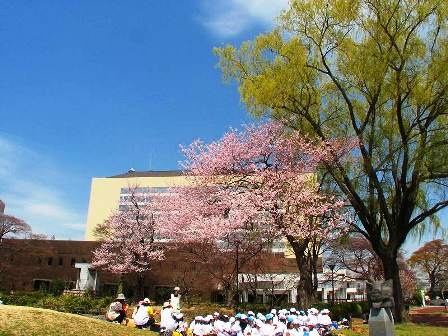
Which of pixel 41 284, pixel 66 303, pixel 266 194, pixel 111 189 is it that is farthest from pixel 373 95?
pixel 111 189

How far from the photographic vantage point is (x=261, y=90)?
20266mm

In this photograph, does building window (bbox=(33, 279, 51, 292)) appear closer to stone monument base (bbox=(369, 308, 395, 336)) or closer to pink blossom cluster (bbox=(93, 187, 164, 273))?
pink blossom cluster (bbox=(93, 187, 164, 273))

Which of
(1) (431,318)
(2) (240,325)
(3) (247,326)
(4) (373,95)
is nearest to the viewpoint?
(3) (247,326)

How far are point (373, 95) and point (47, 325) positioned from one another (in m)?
16.2

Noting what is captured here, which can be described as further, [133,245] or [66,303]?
[133,245]

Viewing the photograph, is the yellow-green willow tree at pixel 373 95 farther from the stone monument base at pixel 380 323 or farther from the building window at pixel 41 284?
the building window at pixel 41 284

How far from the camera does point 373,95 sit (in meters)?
A: 20.4

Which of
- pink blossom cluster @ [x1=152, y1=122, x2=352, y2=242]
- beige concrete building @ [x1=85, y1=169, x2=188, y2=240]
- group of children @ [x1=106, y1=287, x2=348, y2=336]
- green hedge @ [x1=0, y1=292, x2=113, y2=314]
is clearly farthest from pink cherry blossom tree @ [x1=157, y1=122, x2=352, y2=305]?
beige concrete building @ [x1=85, y1=169, x2=188, y2=240]

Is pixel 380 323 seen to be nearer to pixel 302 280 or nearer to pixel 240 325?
pixel 240 325

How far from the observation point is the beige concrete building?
71.2 m

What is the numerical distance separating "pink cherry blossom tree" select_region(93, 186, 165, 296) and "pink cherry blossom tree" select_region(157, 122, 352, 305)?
57.2 ft

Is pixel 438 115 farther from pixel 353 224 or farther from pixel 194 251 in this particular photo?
pixel 194 251

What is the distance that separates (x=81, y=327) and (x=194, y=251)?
1617 centimetres

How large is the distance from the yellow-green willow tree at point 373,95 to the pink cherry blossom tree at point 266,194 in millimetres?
975
